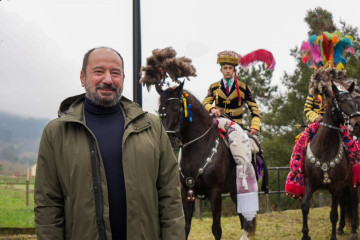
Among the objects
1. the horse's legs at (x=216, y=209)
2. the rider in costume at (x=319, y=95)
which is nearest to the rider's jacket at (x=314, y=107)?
the rider in costume at (x=319, y=95)

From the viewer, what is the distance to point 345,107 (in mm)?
6766

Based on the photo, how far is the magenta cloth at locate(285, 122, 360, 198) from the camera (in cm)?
728

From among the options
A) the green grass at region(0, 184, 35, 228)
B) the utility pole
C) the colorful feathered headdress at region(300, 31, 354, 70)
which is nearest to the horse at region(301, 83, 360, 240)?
the colorful feathered headdress at region(300, 31, 354, 70)

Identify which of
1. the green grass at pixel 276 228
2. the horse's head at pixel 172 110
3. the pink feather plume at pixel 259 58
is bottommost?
the green grass at pixel 276 228

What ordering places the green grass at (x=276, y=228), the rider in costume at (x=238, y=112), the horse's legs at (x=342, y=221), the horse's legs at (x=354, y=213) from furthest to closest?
the horse's legs at (x=342, y=221)
the green grass at (x=276, y=228)
the horse's legs at (x=354, y=213)
the rider in costume at (x=238, y=112)

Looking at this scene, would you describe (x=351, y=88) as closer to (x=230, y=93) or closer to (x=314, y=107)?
(x=314, y=107)

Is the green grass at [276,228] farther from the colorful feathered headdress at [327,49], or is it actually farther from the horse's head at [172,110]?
the colorful feathered headdress at [327,49]

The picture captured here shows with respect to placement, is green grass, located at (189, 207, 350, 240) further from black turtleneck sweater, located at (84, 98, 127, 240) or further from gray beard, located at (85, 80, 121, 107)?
gray beard, located at (85, 80, 121, 107)

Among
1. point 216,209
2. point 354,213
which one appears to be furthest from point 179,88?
point 354,213

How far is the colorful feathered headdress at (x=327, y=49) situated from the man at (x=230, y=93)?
190 cm

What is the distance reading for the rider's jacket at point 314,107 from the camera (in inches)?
296

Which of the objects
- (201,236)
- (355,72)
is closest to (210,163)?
(201,236)

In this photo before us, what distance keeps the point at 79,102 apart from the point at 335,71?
5939 mm

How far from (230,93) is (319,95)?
6.26 ft
